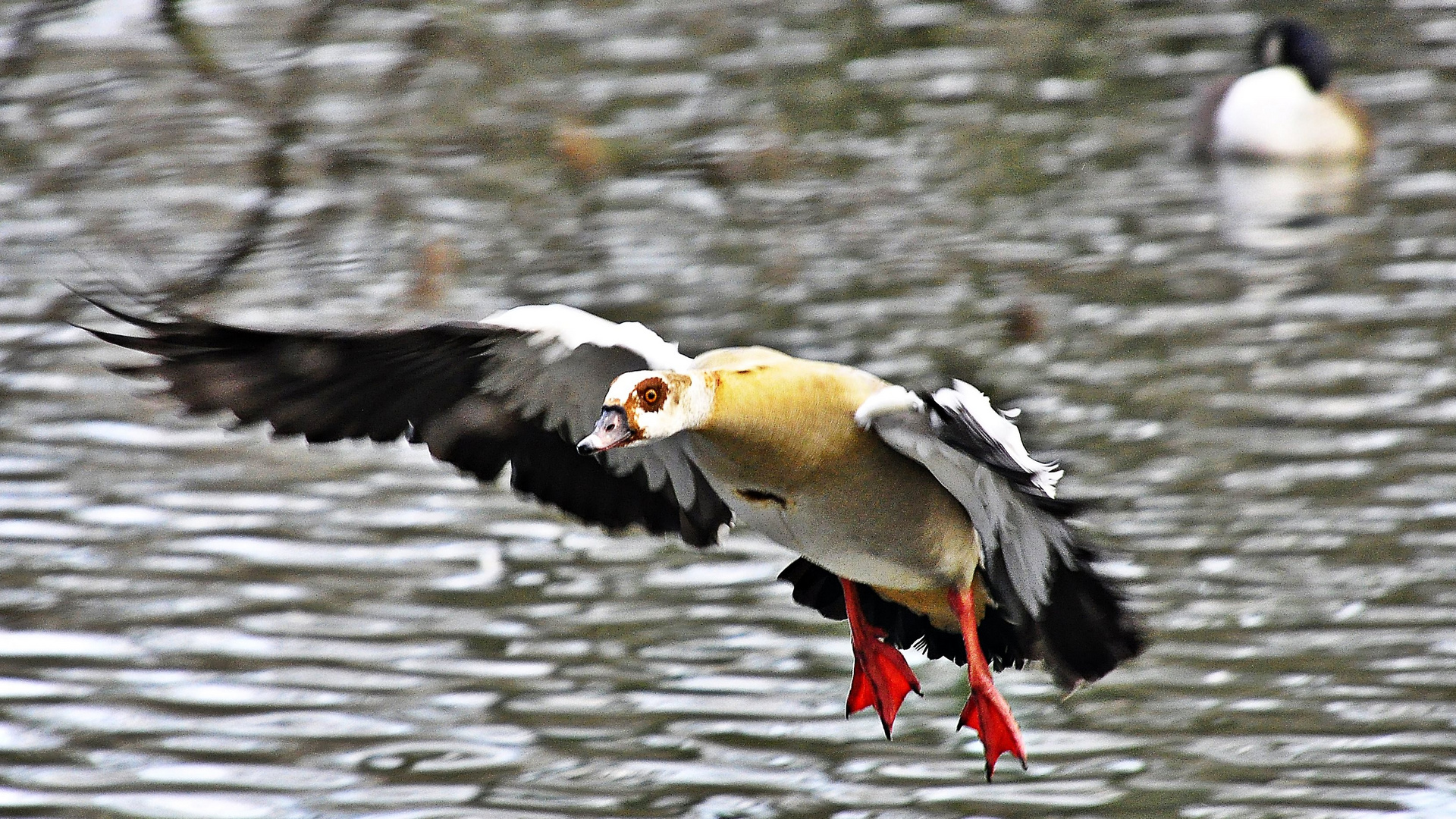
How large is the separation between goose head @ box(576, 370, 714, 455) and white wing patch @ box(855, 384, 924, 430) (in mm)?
398

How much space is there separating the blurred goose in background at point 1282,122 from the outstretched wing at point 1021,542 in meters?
7.15

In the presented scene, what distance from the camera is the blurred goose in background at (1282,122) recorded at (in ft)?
40.2

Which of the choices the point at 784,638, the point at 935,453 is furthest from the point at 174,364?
the point at 784,638

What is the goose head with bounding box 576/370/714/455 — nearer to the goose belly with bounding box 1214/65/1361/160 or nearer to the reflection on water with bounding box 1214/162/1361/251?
the reflection on water with bounding box 1214/162/1361/251

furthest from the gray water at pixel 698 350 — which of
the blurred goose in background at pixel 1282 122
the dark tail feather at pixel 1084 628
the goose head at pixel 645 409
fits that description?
the goose head at pixel 645 409

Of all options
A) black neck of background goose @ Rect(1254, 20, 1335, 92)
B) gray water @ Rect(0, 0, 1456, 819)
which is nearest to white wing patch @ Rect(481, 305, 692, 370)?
gray water @ Rect(0, 0, 1456, 819)

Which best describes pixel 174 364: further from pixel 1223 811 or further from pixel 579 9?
pixel 579 9

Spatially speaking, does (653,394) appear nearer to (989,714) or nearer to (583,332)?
(583,332)

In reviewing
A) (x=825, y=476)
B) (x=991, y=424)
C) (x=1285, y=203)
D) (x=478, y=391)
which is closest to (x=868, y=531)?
(x=825, y=476)

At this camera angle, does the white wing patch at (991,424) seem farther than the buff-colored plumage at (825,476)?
No

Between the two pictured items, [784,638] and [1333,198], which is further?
[1333,198]

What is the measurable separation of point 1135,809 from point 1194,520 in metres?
2.05

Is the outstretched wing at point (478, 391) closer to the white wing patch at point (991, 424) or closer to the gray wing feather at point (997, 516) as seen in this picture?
the gray wing feather at point (997, 516)

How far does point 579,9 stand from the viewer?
48.9 feet
